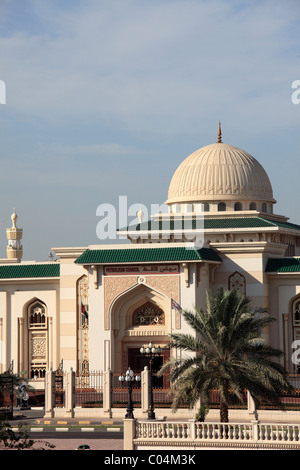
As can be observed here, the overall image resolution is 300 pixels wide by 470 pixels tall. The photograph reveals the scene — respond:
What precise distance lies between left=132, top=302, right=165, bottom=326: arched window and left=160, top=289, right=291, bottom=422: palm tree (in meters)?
10.4

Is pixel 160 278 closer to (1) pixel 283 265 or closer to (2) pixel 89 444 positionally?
(1) pixel 283 265

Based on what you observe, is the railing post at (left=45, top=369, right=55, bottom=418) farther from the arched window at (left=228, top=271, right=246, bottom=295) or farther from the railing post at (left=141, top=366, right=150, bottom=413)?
the arched window at (left=228, top=271, right=246, bottom=295)

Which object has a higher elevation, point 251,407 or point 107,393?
point 107,393

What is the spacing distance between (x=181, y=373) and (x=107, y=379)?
6.29m

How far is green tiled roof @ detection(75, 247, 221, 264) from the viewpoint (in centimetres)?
4125

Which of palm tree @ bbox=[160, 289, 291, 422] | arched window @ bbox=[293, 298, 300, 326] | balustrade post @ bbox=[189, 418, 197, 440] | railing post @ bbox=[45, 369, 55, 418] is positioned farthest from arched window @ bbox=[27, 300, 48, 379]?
balustrade post @ bbox=[189, 418, 197, 440]

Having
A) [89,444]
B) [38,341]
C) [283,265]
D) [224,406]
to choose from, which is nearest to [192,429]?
[224,406]

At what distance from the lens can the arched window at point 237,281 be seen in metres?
43.0

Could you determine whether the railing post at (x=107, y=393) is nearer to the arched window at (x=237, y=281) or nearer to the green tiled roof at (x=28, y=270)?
the arched window at (x=237, y=281)

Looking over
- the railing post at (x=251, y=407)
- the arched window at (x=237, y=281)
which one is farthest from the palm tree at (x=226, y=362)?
the arched window at (x=237, y=281)

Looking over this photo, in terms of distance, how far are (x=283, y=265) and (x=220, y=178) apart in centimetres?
720

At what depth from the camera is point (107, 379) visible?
120 feet

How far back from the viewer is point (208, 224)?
46.6 meters
